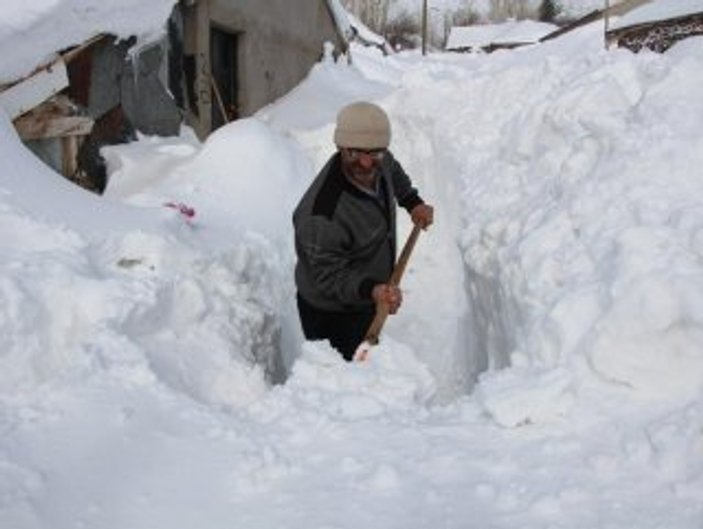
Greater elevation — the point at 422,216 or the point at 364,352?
the point at 422,216

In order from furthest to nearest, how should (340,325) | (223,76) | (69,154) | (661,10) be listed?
(223,76)
(661,10)
(69,154)
(340,325)

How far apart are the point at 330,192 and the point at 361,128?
0.37 metres

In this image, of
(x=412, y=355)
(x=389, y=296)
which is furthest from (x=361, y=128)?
(x=412, y=355)

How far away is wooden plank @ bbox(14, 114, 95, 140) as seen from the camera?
6.25m

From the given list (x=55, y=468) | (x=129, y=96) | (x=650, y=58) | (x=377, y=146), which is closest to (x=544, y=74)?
(x=650, y=58)

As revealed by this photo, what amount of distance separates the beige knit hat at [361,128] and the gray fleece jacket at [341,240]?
250mm

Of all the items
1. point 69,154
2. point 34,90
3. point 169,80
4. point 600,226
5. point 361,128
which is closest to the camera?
point 600,226

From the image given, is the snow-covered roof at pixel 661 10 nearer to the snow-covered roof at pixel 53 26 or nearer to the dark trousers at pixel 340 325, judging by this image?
the snow-covered roof at pixel 53 26

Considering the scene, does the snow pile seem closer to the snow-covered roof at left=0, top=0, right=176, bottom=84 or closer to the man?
the man

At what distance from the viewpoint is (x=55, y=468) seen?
2689 millimetres

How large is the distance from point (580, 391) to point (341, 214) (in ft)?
5.14

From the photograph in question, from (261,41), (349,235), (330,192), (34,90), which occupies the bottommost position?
(261,41)

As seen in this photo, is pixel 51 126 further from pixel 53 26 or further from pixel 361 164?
pixel 361 164

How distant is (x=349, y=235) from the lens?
159 inches
